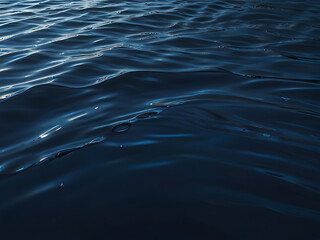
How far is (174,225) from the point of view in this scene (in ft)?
4.78

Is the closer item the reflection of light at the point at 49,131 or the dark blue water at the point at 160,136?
the dark blue water at the point at 160,136

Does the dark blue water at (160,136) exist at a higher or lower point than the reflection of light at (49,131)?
lower

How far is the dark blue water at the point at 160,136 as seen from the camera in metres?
1.51

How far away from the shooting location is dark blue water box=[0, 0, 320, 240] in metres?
1.51

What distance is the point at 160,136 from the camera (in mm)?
2158

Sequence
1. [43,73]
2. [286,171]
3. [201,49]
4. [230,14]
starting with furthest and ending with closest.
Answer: [230,14] < [201,49] < [43,73] < [286,171]

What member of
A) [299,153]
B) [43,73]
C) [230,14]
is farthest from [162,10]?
[299,153]

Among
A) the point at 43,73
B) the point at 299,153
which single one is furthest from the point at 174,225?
the point at 43,73

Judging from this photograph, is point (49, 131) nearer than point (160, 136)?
No

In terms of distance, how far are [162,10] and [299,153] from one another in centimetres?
449

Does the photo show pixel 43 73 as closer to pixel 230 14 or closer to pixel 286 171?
pixel 286 171

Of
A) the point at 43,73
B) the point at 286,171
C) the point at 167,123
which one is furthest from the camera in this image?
the point at 43,73

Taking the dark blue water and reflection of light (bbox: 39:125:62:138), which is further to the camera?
reflection of light (bbox: 39:125:62:138)

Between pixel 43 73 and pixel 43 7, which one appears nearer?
pixel 43 73
